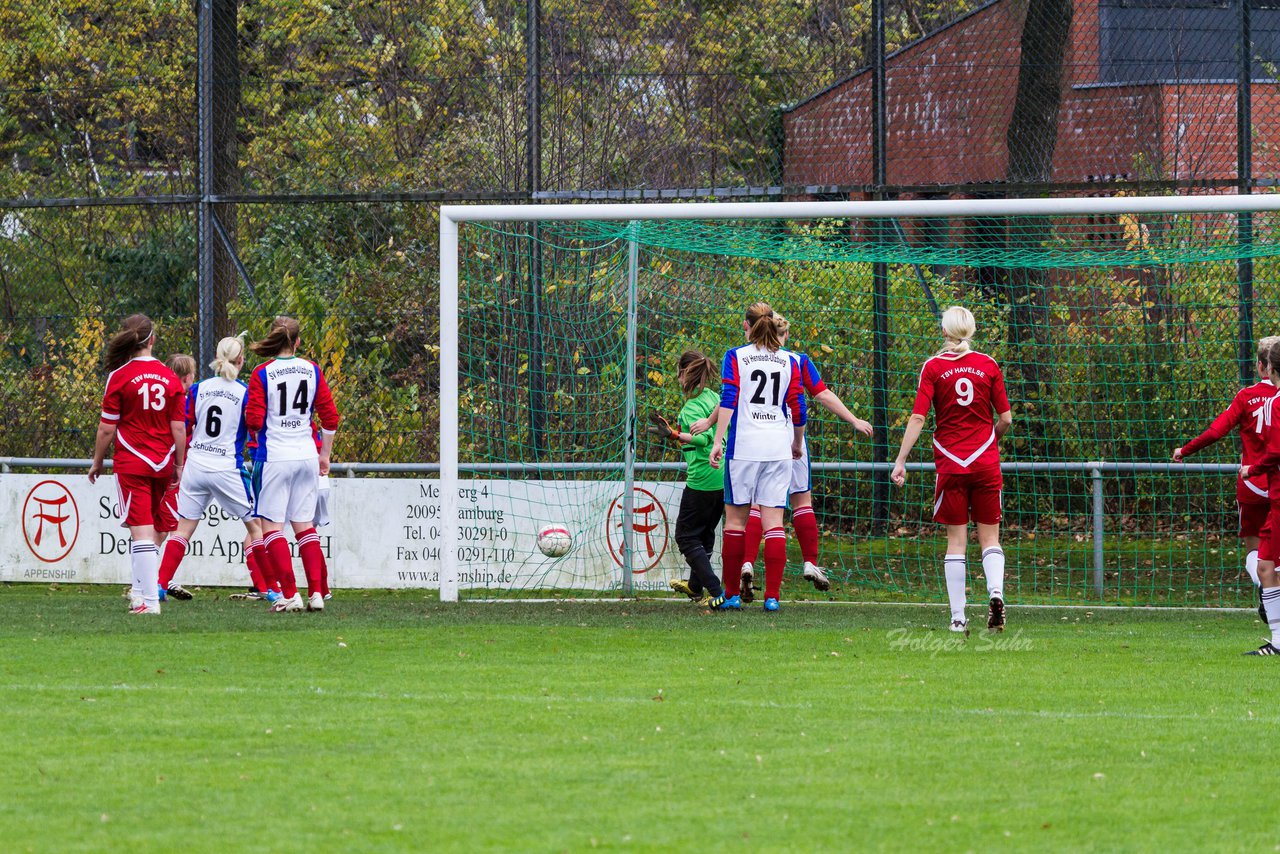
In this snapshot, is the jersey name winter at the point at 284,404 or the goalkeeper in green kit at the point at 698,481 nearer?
the jersey name winter at the point at 284,404

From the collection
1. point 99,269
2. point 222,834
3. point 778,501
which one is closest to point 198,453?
point 778,501

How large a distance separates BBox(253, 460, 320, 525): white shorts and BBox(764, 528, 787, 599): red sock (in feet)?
9.62

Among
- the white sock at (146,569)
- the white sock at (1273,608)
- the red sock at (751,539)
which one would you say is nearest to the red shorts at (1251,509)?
the white sock at (1273,608)

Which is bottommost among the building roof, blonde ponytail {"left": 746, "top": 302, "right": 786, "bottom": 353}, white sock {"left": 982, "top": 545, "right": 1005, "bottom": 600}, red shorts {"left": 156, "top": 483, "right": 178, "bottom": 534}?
white sock {"left": 982, "top": 545, "right": 1005, "bottom": 600}

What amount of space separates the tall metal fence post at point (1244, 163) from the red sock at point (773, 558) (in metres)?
4.94

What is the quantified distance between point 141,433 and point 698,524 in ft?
12.1

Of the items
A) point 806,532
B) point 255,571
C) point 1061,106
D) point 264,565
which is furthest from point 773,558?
point 1061,106

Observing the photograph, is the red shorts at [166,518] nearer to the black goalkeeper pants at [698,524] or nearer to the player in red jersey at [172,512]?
the player in red jersey at [172,512]

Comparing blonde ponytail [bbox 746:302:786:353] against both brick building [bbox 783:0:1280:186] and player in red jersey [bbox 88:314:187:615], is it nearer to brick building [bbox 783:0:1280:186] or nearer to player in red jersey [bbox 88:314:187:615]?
player in red jersey [bbox 88:314:187:615]

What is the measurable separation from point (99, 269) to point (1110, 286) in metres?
11.5

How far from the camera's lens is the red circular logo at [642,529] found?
488 inches

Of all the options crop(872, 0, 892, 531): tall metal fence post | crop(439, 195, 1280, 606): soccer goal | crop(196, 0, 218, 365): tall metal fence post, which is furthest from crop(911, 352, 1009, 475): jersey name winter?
crop(196, 0, 218, 365): tall metal fence post

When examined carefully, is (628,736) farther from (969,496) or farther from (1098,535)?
(1098,535)

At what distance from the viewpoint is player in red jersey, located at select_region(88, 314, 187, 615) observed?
10.4 meters
